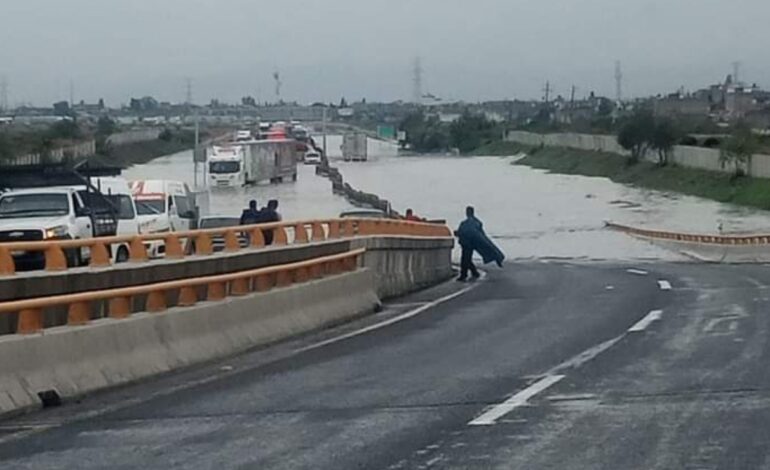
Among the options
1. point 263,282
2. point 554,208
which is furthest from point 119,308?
point 554,208

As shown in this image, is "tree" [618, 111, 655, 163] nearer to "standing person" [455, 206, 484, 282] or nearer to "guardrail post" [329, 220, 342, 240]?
"standing person" [455, 206, 484, 282]

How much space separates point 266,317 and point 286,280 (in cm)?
204

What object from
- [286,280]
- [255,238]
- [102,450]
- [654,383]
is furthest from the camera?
[255,238]

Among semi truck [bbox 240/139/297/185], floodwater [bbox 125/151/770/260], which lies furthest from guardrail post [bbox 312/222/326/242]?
Result: semi truck [bbox 240/139/297/185]

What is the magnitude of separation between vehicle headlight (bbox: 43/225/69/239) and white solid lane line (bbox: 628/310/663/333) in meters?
10.7

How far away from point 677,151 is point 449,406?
120169mm

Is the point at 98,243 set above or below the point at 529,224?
above

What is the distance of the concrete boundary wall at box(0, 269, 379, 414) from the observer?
12984 millimetres

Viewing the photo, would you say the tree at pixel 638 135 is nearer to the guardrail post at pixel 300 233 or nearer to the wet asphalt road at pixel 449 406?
the guardrail post at pixel 300 233

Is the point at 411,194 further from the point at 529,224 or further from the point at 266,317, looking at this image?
the point at 266,317

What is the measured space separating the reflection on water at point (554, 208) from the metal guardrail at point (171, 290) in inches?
1507

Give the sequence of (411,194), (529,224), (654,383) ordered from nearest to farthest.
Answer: (654,383), (529,224), (411,194)

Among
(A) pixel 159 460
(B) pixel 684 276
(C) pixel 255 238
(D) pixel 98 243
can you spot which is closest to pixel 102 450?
(A) pixel 159 460

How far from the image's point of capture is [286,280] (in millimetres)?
20953
